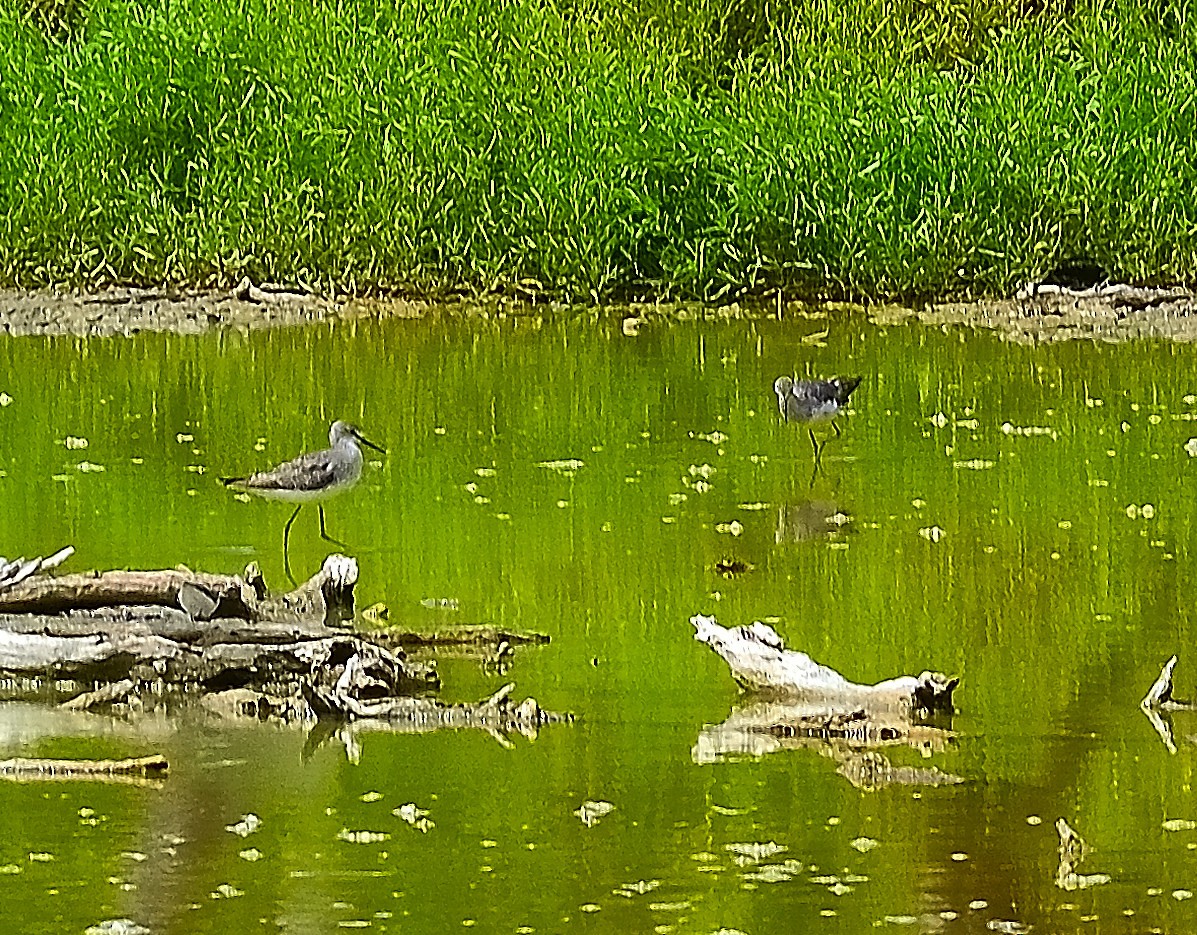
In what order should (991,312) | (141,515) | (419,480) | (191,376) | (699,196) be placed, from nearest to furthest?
(141,515) → (419,480) → (191,376) → (991,312) → (699,196)

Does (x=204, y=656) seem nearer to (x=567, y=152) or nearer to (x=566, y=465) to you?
(x=566, y=465)

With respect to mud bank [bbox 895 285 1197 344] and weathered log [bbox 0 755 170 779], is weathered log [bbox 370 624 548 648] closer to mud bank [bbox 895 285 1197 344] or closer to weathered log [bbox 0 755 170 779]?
weathered log [bbox 0 755 170 779]

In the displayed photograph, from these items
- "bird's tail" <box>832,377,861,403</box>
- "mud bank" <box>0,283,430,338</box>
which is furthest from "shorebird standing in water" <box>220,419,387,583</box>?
"mud bank" <box>0,283,430,338</box>

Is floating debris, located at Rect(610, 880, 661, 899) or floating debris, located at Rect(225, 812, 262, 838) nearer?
floating debris, located at Rect(610, 880, 661, 899)

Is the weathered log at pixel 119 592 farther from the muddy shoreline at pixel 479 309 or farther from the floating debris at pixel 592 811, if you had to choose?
the muddy shoreline at pixel 479 309

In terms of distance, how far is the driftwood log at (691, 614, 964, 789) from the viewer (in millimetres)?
3754

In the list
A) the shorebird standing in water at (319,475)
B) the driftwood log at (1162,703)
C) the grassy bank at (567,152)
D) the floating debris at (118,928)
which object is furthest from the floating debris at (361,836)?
the grassy bank at (567,152)

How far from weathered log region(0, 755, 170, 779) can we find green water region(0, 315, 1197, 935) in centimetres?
5

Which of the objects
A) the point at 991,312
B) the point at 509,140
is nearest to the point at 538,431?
the point at 991,312

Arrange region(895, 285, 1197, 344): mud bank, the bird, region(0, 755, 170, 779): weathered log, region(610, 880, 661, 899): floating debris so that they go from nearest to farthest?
region(610, 880, 661, 899): floating debris
region(0, 755, 170, 779): weathered log
the bird
region(895, 285, 1197, 344): mud bank

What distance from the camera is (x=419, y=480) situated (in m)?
5.97

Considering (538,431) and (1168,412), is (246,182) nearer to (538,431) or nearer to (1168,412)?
(538,431)

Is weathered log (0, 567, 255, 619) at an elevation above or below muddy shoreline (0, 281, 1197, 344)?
below

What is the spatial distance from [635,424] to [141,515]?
1673 mm
